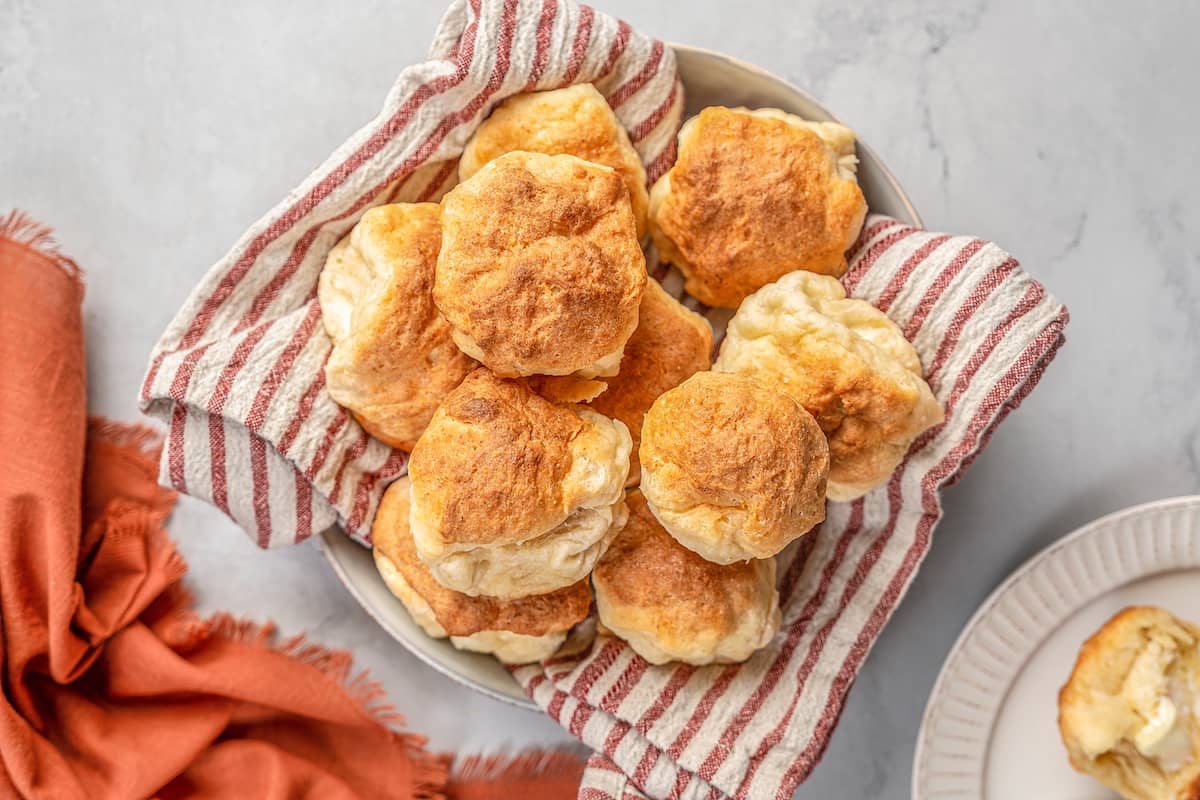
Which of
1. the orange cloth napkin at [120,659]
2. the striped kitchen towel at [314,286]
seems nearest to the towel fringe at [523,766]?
the orange cloth napkin at [120,659]

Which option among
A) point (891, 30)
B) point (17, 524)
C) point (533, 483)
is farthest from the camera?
point (891, 30)

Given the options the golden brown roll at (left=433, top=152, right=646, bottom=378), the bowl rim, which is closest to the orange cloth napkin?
the golden brown roll at (left=433, top=152, right=646, bottom=378)

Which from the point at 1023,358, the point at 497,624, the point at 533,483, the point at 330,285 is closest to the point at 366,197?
the point at 330,285

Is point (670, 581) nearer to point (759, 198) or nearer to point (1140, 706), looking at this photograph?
point (759, 198)

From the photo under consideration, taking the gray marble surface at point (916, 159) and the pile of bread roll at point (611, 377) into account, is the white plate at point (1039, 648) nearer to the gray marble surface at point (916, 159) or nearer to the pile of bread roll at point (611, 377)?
the gray marble surface at point (916, 159)

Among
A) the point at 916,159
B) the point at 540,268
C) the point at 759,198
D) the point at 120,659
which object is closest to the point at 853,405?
the point at 759,198

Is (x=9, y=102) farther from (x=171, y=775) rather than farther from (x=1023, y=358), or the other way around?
(x=1023, y=358)
